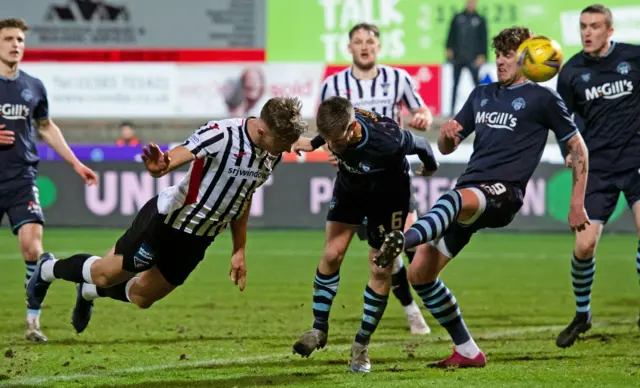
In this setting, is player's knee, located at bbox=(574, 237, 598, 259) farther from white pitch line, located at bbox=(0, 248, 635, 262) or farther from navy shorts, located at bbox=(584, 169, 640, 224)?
white pitch line, located at bbox=(0, 248, 635, 262)

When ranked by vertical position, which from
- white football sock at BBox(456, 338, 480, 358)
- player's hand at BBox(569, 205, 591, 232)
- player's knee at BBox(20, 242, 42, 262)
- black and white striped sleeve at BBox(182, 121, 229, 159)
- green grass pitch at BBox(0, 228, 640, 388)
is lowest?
green grass pitch at BBox(0, 228, 640, 388)

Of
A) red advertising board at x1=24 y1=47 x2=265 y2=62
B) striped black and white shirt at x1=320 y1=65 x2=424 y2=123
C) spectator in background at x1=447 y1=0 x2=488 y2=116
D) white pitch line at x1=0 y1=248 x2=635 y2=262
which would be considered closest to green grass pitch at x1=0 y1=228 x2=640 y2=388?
white pitch line at x1=0 y1=248 x2=635 y2=262

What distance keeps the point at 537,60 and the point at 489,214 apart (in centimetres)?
100

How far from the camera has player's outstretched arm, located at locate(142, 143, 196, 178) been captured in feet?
18.2

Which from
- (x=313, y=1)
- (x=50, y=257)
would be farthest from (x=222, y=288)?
(x=313, y=1)

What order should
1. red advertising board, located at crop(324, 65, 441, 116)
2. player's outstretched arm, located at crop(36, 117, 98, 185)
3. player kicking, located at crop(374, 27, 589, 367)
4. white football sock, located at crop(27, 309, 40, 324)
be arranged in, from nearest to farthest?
player kicking, located at crop(374, 27, 589, 367) < white football sock, located at crop(27, 309, 40, 324) < player's outstretched arm, located at crop(36, 117, 98, 185) < red advertising board, located at crop(324, 65, 441, 116)

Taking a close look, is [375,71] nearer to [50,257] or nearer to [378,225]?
[378,225]

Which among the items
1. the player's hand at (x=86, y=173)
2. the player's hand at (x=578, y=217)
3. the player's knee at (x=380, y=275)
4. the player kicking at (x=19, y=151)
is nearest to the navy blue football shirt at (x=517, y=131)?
the player's hand at (x=578, y=217)

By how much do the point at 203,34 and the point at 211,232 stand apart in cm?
1884

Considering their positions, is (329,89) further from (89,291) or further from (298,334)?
(89,291)

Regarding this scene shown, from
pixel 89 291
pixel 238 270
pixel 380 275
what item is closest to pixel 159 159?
pixel 238 270

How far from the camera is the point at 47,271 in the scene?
7.28 metres

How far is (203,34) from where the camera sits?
2495 centimetres

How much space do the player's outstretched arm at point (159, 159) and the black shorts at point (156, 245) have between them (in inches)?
31.3
